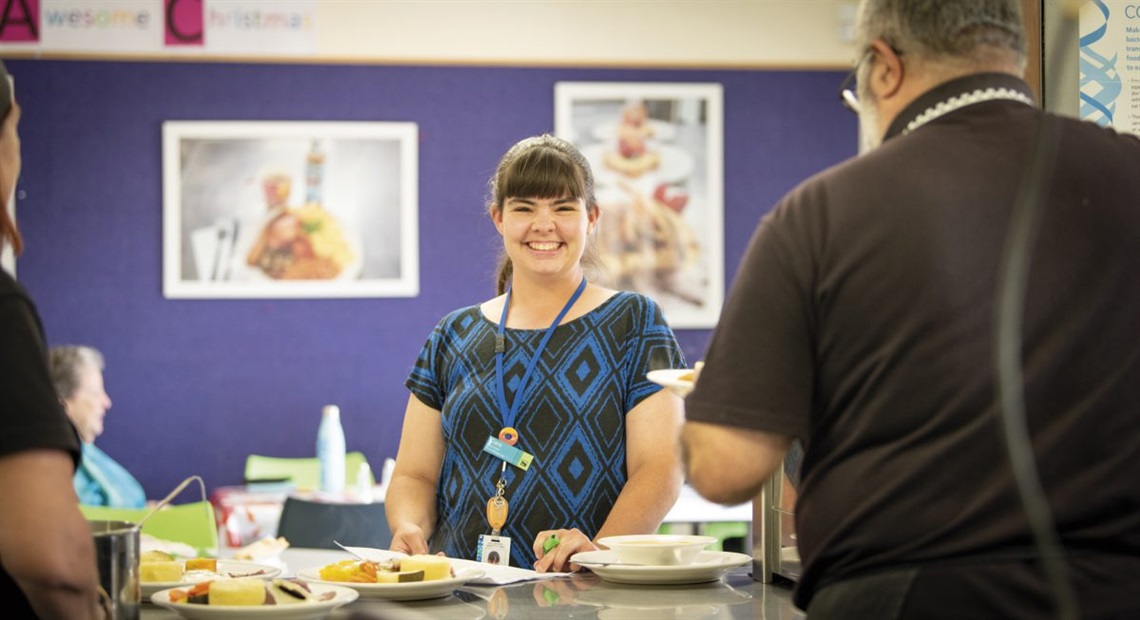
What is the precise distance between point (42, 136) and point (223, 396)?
1.58 meters

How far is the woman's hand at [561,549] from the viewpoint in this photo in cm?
228

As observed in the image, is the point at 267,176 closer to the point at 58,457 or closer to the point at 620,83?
the point at 620,83

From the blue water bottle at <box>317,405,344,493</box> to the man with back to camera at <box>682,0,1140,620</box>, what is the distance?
4238mm

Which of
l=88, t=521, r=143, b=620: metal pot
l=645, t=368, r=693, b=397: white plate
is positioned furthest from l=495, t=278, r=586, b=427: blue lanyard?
l=88, t=521, r=143, b=620: metal pot

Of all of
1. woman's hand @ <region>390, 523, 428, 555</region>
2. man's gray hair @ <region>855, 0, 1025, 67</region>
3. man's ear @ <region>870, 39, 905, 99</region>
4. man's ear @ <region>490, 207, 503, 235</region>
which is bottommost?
woman's hand @ <region>390, 523, 428, 555</region>

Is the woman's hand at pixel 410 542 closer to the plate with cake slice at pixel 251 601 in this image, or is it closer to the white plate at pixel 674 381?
the plate with cake slice at pixel 251 601

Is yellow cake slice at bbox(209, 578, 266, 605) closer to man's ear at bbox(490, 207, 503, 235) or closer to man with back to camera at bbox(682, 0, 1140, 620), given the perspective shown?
man with back to camera at bbox(682, 0, 1140, 620)

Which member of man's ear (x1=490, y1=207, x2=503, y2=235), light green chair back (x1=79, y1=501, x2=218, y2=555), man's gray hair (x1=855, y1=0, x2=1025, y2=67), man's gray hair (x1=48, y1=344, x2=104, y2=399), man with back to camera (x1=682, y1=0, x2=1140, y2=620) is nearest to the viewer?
man with back to camera (x1=682, y1=0, x2=1140, y2=620)

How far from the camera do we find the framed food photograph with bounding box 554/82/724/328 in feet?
22.0

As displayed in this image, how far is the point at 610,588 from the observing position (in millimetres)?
2086

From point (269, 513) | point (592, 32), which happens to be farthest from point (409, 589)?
point (592, 32)

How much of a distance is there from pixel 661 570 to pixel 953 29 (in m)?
1.00

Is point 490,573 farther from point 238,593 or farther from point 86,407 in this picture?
point 86,407

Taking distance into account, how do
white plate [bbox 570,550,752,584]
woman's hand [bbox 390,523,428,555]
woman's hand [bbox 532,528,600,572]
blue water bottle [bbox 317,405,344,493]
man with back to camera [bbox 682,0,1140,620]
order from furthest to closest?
blue water bottle [bbox 317,405,344,493] < woman's hand [bbox 390,523,428,555] < woman's hand [bbox 532,528,600,572] < white plate [bbox 570,550,752,584] < man with back to camera [bbox 682,0,1140,620]
